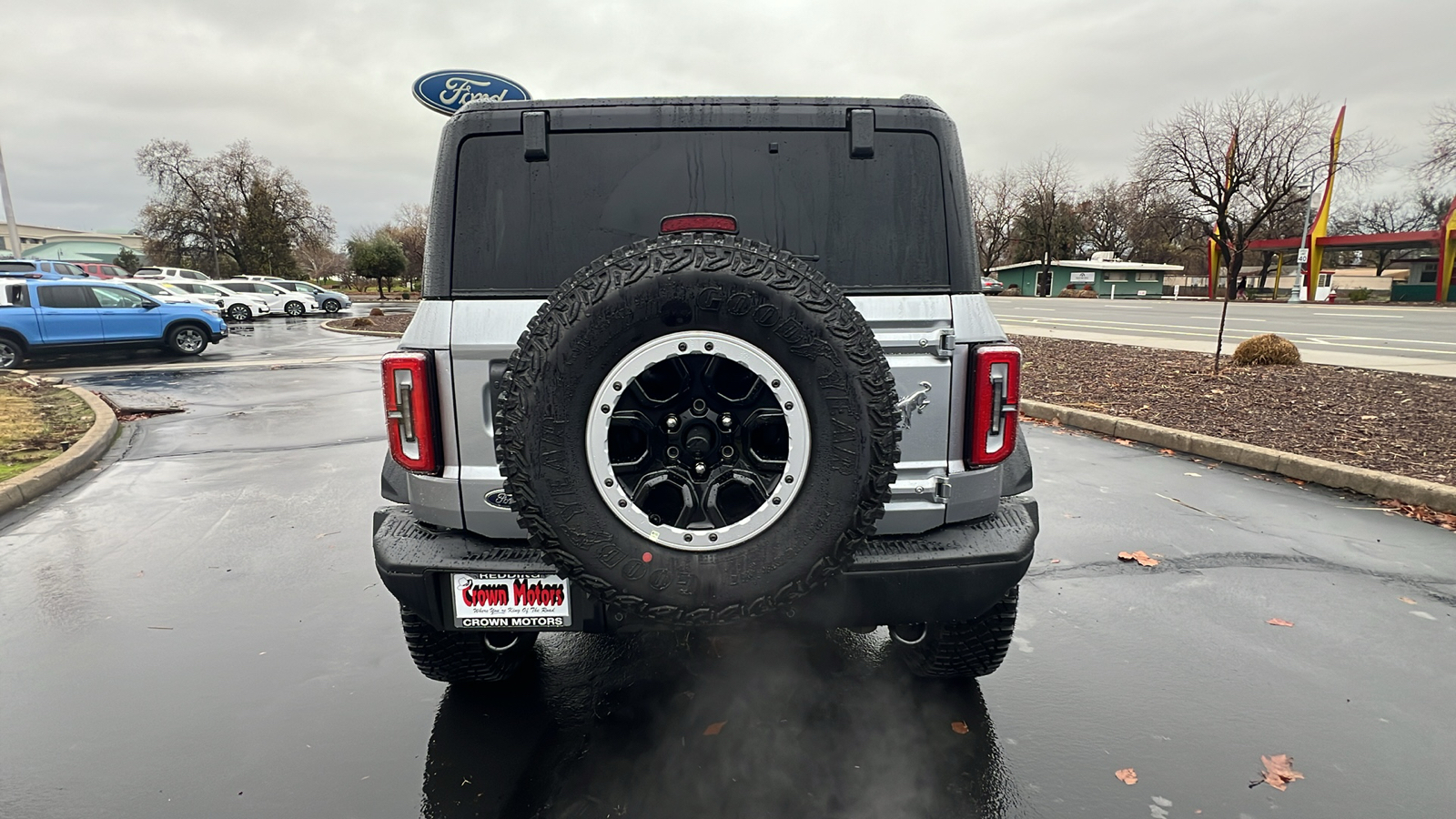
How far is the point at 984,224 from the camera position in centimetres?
8238

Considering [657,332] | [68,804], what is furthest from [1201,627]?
[68,804]

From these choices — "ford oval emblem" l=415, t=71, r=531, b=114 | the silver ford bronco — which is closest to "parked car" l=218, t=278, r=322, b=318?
"ford oval emblem" l=415, t=71, r=531, b=114

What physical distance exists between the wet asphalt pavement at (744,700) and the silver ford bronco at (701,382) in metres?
0.53

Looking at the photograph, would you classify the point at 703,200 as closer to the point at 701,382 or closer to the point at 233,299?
the point at 701,382

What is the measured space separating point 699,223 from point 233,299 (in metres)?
34.8

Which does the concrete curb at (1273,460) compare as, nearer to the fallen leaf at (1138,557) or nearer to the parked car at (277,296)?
the fallen leaf at (1138,557)

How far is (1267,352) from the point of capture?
10.6m

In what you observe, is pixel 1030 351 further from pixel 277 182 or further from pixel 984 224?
→ pixel 984 224

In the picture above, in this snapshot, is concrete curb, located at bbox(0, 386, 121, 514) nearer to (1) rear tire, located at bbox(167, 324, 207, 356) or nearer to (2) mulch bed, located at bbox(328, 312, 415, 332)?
(1) rear tire, located at bbox(167, 324, 207, 356)

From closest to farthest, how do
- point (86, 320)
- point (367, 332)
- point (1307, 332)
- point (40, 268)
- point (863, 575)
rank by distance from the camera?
point (863, 575), point (86, 320), point (1307, 332), point (367, 332), point (40, 268)

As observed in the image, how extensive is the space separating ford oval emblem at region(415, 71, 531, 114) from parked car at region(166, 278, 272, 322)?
29.3 metres

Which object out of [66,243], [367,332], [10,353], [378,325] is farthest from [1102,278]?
[66,243]

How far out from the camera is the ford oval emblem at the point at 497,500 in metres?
2.35

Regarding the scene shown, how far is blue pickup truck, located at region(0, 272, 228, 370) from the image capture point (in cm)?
1378
